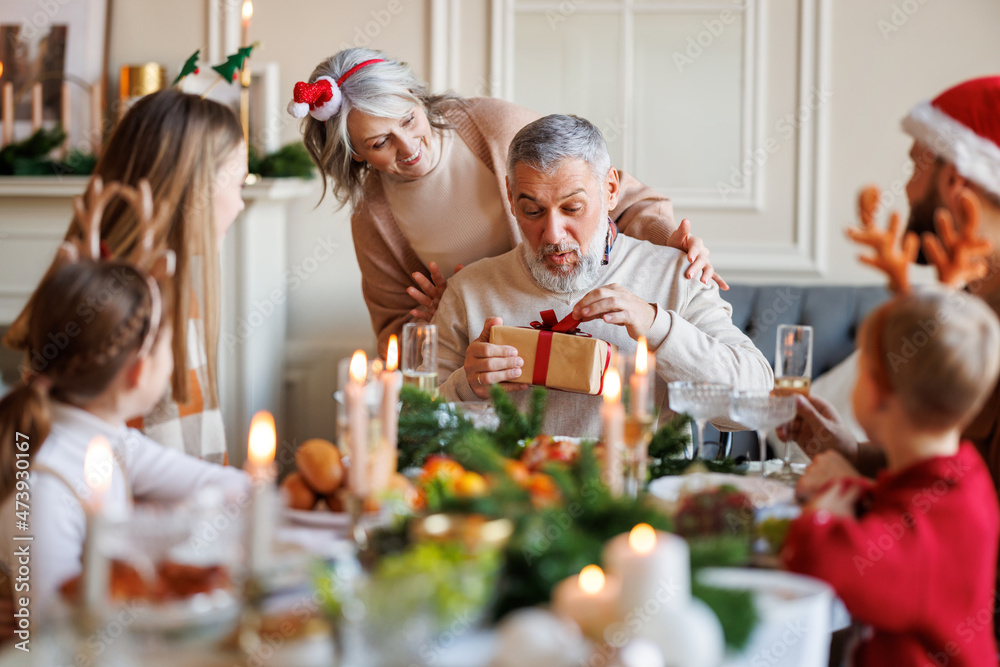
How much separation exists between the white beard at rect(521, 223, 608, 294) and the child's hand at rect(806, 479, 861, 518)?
4.15 ft

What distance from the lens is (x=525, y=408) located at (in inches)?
98.7

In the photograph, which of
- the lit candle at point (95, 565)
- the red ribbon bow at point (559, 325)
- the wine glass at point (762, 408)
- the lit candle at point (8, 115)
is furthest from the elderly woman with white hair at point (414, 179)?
the lit candle at point (95, 565)

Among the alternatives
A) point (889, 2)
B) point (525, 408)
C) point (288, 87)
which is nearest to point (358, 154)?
point (525, 408)

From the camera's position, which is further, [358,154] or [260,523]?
[358,154]

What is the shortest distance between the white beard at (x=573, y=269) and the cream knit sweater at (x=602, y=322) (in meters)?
0.04

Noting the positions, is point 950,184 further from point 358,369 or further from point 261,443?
point 261,443

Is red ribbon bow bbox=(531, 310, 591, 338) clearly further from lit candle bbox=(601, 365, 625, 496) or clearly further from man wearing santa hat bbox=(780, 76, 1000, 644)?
lit candle bbox=(601, 365, 625, 496)

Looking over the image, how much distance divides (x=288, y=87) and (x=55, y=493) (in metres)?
2.86

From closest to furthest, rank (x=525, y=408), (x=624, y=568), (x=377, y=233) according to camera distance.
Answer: (x=624, y=568), (x=525, y=408), (x=377, y=233)

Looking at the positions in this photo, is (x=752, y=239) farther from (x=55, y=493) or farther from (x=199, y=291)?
(x=55, y=493)

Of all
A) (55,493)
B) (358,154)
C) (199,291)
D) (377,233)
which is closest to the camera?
(55,493)

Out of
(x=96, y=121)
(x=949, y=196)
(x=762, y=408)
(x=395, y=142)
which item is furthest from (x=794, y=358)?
(x=96, y=121)

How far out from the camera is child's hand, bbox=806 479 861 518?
1.28 m

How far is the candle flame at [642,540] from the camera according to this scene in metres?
1.00
